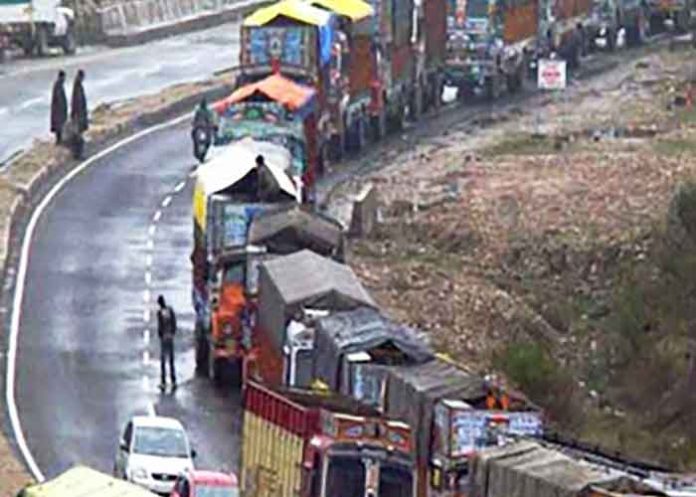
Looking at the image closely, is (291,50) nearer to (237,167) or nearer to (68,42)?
(237,167)

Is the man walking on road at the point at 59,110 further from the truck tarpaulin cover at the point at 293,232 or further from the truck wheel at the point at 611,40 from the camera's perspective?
the truck wheel at the point at 611,40

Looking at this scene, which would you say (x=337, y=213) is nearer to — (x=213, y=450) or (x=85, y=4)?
(x=213, y=450)

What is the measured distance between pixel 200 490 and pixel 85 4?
5363 centimetres

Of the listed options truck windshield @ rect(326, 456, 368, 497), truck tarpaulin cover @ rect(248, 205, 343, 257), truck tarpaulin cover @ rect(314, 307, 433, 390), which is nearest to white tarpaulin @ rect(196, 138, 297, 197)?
truck tarpaulin cover @ rect(248, 205, 343, 257)

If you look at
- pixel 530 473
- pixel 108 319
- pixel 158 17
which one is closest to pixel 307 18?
pixel 108 319

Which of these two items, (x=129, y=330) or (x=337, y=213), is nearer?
(x=129, y=330)

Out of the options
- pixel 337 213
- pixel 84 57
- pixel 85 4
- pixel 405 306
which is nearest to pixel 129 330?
pixel 405 306

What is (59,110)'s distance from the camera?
60594 mm

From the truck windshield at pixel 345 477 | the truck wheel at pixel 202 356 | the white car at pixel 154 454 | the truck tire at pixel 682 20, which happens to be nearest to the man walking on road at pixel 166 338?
the truck wheel at pixel 202 356

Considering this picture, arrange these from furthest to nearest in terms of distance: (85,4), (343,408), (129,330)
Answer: (85,4)
(129,330)
(343,408)

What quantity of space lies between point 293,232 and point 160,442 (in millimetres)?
8256

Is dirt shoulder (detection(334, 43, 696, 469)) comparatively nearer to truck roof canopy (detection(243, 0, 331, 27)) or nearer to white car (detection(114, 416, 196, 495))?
truck roof canopy (detection(243, 0, 331, 27))

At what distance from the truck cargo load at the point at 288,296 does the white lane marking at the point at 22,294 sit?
3.24 metres

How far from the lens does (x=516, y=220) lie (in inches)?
2202
